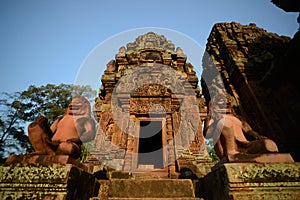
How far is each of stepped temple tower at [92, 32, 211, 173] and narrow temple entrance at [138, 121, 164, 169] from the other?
0.06 m

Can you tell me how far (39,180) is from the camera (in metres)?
2.24

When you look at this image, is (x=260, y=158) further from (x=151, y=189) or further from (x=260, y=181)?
(x=151, y=189)

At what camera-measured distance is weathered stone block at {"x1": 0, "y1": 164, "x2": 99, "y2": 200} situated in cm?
219

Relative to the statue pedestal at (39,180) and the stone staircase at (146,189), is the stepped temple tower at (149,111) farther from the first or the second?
the statue pedestal at (39,180)

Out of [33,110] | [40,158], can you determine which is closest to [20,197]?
[40,158]

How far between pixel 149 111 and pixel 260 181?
5702mm

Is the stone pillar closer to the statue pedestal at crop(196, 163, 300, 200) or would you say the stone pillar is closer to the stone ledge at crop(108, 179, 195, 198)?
the stone ledge at crop(108, 179, 195, 198)

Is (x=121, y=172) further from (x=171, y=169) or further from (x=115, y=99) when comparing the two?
(x=115, y=99)

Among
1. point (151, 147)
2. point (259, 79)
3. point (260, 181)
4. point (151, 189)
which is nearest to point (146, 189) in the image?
point (151, 189)

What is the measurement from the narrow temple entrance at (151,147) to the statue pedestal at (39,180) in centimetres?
647

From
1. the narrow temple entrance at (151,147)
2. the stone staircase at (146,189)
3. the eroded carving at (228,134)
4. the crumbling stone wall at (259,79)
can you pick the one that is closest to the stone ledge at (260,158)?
the eroded carving at (228,134)

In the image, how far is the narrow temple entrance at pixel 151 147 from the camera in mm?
9250

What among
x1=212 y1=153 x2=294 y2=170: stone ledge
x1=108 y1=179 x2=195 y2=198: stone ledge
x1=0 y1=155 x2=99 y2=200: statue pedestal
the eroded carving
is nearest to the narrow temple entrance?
x1=108 y1=179 x2=195 y2=198: stone ledge

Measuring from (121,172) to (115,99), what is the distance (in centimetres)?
373
